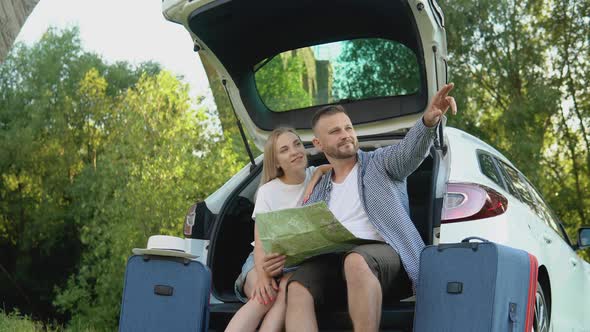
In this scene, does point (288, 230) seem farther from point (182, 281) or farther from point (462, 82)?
point (462, 82)

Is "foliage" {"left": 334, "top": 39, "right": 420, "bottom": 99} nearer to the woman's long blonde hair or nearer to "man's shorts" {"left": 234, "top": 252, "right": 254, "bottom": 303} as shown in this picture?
the woman's long blonde hair

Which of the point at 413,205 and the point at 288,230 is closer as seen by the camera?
the point at 288,230

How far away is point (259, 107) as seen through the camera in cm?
463

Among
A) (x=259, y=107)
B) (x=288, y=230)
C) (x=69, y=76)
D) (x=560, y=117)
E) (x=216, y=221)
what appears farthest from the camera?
(x=69, y=76)

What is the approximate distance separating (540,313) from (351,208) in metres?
0.95

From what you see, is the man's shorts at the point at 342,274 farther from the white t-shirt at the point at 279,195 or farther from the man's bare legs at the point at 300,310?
the white t-shirt at the point at 279,195

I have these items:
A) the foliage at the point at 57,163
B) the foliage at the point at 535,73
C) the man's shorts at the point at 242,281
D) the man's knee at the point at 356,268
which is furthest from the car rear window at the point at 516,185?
the foliage at the point at 57,163

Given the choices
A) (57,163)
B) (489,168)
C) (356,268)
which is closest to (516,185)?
(489,168)

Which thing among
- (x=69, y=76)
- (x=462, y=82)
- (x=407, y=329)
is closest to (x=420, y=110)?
(x=407, y=329)

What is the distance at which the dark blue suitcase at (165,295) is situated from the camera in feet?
11.3

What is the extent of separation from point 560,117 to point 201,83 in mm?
8116

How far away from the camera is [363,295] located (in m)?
3.07

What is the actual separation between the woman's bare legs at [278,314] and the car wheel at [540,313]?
107 centimetres

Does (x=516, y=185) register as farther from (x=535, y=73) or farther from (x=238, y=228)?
(x=535, y=73)
